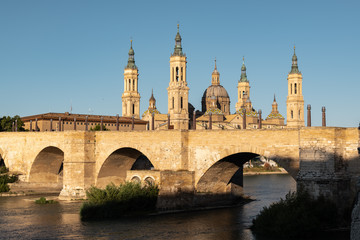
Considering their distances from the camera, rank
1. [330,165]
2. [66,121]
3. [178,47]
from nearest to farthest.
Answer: [330,165] → [66,121] → [178,47]

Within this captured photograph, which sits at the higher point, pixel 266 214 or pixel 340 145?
pixel 340 145

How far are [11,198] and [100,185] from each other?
26.7ft

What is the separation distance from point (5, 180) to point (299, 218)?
31.4m

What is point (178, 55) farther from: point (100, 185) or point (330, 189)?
point (330, 189)

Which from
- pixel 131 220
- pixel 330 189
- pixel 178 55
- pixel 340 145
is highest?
pixel 178 55

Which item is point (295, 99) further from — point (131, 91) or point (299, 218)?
point (299, 218)

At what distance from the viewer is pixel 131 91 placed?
127625 millimetres

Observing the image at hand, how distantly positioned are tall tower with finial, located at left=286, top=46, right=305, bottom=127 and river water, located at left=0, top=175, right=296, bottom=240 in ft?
322

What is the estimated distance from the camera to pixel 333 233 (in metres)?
26.2

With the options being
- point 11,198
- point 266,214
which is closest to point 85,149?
point 11,198


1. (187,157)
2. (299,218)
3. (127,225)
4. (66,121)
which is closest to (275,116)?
(66,121)

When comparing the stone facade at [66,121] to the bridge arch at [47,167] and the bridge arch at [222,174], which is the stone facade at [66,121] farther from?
the bridge arch at [222,174]

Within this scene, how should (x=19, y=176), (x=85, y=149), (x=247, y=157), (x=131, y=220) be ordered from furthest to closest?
1. (x=19, y=176)
2. (x=85, y=149)
3. (x=247, y=157)
4. (x=131, y=220)

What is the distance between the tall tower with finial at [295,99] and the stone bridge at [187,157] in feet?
288
